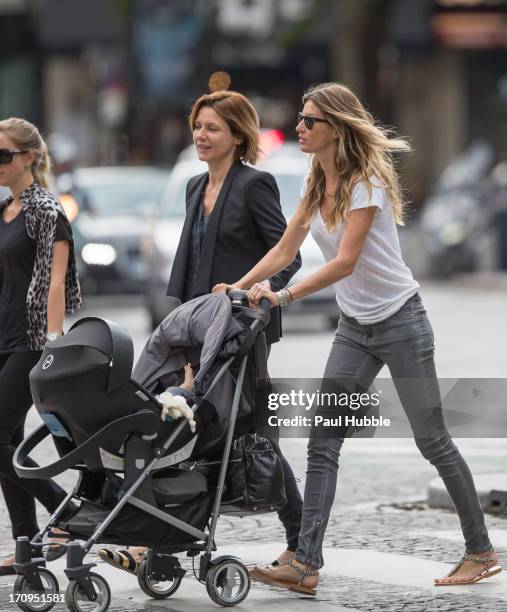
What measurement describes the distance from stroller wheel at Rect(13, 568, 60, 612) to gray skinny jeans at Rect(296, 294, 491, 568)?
0.93 meters

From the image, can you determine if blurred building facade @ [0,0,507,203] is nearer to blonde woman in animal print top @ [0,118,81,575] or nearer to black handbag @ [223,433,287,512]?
blonde woman in animal print top @ [0,118,81,575]

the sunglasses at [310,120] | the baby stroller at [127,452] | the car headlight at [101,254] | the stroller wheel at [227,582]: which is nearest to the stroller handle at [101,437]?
the baby stroller at [127,452]

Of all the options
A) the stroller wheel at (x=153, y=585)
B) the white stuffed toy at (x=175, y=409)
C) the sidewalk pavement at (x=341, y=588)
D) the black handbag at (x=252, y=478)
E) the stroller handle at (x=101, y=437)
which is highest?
the white stuffed toy at (x=175, y=409)

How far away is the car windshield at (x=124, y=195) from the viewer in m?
22.1

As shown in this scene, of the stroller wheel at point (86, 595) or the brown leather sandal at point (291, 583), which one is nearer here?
the stroller wheel at point (86, 595)

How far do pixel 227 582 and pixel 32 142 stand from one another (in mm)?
1946

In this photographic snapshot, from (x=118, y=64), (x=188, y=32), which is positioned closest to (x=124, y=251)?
(x=188, y=32)

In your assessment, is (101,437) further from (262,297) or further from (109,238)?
(109,238)

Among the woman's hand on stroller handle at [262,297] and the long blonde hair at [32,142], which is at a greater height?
the long blonde hair at [32,142]

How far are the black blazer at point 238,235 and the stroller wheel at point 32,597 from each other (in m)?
1.33

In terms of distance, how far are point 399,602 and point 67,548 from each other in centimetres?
121

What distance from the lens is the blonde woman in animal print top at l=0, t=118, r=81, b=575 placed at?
6664 millimetres

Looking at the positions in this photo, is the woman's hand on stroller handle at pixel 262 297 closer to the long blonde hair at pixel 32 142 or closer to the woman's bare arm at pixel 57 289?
the woman's bare arm at pixel 57 289

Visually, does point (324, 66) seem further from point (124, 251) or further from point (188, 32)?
point (124, 251)
